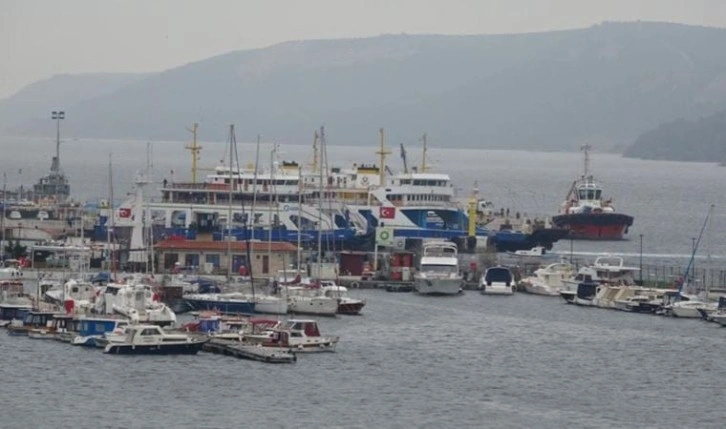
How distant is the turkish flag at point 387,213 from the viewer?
2413 inches

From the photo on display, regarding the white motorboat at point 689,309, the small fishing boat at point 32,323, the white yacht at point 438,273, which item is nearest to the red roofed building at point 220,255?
the white yacht at point 438,273

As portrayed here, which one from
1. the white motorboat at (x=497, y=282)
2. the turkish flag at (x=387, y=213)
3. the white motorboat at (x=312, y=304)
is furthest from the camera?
the turkish flag at (x=387, y=213)

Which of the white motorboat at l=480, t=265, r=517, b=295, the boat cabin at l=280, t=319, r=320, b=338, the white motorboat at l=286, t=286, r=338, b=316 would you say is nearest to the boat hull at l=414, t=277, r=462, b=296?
the white motorboat at l=480, t=265, r=517, b=295

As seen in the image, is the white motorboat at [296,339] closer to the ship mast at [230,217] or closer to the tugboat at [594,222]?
the ship mast at [230,217]

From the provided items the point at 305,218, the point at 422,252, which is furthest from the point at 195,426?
the point at 305,218

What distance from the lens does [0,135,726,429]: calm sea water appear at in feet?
97.7

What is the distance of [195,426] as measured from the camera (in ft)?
93.2

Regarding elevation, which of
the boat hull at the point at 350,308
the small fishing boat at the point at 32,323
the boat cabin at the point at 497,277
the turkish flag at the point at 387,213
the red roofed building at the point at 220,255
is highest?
the turkish flag at the point at 387,213

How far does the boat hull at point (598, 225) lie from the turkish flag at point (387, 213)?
16.5m

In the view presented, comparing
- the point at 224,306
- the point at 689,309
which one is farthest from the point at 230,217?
the point at 689,309

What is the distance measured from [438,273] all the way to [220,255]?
554 cm

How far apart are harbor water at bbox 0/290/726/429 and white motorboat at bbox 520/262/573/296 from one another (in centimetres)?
765

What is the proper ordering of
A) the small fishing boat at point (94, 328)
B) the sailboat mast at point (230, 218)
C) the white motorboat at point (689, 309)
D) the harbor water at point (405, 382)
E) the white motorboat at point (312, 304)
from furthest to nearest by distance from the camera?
1. the sailboat mast at point (230, 218)
2. the white motorboat at point (689, 309)
3. the white motorboat at point (312, 304)
4. the small fishing boat at point (94, 328)
5. the harbor water at point (405, 382)

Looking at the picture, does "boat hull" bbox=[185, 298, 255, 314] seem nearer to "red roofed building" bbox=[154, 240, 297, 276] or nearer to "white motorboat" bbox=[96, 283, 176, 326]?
"white motorboat" bbox=[96, 283, 176, 326]
